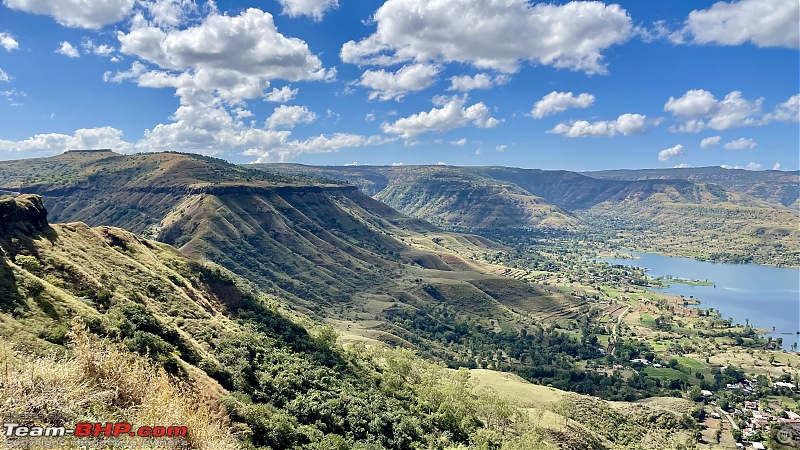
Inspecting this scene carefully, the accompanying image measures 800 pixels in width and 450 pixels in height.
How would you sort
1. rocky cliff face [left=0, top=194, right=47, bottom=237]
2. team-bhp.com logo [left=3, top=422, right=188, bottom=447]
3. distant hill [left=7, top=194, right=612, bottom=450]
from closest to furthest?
team-bhp.com logo [left=3, top=422, right=188, bottom=447] < distant hill [left=7, top=194, right=612, bottom=450] < rocky cliff face [left=0, top=194, right=47, bottom=237]

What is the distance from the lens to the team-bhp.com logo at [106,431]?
644 inches

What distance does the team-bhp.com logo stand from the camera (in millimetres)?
16359

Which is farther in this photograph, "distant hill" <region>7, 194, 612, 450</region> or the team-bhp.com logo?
"distant hill" <region>7, 194, 612, 450</region>

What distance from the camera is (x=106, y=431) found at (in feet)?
56.0

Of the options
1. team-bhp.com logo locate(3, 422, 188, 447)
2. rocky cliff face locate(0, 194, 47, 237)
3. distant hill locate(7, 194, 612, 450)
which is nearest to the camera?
team-bhp.com logo locate(3, 422, 188, 447)

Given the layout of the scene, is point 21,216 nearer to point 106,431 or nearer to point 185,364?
point 185,364

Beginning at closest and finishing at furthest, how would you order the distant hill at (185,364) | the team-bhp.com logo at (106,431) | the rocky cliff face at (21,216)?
the team-bhp.com logo at (106,431), the distant hill at (185,364), the rocky cliff face at (21,216)

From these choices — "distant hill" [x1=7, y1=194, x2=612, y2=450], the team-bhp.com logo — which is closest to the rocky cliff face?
"distant hill" [x1=7, y1=194, x2=612, y2=450]

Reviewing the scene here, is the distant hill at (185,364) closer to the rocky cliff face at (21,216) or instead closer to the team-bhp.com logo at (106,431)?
the rocky cliff face at (21,216)

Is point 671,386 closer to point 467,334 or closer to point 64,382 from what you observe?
point 467,334

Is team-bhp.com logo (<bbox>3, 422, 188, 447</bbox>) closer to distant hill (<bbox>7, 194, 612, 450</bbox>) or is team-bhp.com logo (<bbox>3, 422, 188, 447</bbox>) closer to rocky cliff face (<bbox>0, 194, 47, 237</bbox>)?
distant hill (<bbox>7, 194, 612, 450</bbox>)

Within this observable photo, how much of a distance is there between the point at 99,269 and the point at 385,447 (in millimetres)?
47168

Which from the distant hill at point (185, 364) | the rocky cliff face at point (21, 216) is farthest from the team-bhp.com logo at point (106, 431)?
the rocky cliff face at point (21, 216)

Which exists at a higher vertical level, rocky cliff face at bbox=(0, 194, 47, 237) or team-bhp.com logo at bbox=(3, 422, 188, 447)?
rocky cliff face at bbox=(0, 194, 47, 237)
